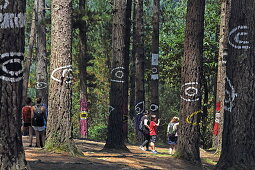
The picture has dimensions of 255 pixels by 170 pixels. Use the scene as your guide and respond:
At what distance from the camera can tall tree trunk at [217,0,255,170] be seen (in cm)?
1068

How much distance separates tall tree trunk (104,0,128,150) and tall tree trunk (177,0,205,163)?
2452mm

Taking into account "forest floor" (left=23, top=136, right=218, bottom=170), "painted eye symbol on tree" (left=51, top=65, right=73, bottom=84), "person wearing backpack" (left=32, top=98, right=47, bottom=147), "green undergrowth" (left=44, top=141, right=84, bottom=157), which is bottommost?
"forest floor" (left=23, top=136, right=218, bottom=170)

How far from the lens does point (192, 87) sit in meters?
14.7

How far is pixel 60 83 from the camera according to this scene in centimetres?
1322

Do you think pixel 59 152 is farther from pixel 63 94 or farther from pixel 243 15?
pixel 243 15

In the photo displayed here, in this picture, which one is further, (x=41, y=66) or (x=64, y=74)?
(x=41, y=66)

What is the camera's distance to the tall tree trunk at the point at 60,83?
42.9ft

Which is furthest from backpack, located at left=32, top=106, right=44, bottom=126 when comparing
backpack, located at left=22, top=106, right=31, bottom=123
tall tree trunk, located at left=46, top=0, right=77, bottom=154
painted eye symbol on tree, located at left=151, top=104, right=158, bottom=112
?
painted eye symbol on tree, located at left=151, top=104, right=158, bottom=112

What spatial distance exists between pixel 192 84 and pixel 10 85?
7.54 meters

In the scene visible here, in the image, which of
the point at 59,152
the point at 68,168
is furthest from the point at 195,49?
the point at 68,168

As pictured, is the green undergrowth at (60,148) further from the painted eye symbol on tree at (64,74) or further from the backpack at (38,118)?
the backpack at (38,118)

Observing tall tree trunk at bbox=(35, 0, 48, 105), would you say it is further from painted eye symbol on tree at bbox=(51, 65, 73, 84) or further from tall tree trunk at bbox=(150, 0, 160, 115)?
painted eye symbol on tree at bbox=(51, 65, 73, 84)

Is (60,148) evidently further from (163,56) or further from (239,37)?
(163,56)

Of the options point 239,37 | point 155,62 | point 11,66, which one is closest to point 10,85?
point 11,66
